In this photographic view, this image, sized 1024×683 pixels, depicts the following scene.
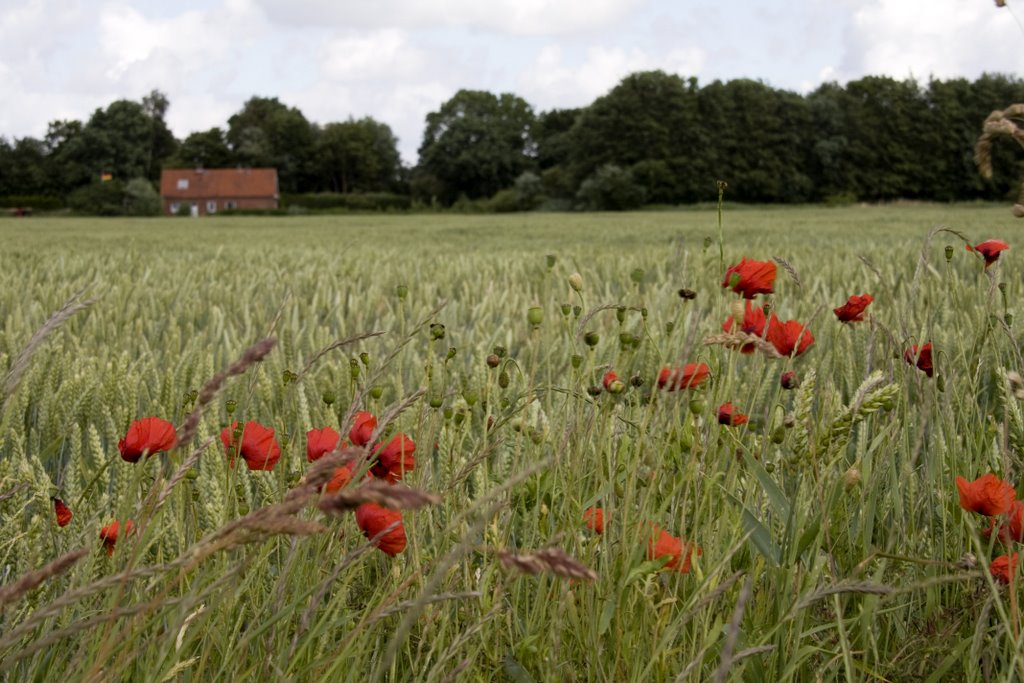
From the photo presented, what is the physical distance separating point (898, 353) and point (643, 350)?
1.06 meters

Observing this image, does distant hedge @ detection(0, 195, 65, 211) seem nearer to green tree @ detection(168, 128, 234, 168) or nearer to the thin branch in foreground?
green tree @ detection(168, 128, 234, 168)

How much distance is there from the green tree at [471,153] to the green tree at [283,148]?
34.9ft

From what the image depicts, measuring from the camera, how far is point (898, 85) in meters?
53.1

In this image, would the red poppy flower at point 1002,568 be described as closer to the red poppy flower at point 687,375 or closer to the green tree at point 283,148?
the red poppy flower at point 687,375

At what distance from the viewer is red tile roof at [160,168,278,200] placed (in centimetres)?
6544

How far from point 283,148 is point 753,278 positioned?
74746 millimetres

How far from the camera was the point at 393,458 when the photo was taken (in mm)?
1069

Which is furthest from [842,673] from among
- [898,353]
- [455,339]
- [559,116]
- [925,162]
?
[559,116]

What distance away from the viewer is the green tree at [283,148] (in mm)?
71750

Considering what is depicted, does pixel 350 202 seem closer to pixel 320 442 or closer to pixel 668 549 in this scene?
pixel 320 442

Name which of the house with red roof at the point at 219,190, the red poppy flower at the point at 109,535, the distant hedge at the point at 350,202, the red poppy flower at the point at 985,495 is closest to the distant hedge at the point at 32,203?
the house with red roof at the point at 219,190

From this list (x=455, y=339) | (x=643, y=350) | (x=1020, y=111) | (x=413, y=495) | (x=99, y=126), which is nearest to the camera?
(x=413, y=495)

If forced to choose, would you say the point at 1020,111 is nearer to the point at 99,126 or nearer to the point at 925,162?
the point at 925,162

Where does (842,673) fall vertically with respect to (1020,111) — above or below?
below
